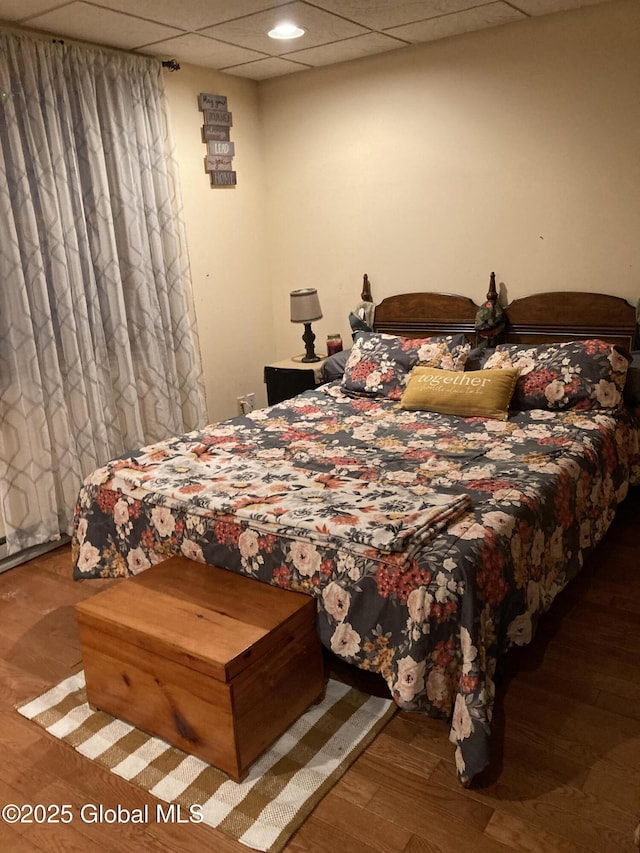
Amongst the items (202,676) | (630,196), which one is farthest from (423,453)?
(630,196)

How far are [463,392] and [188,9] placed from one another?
203 centimetres

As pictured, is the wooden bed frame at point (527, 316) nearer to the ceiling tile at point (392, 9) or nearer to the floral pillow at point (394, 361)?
the floral pillow at point (394, 361)

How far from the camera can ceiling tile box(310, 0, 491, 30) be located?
3.08 metres

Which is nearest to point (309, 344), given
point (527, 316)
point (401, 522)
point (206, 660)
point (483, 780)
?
point (527, 316)

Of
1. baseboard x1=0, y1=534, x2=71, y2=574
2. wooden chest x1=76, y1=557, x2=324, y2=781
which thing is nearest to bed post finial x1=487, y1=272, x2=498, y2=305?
wooden chest x1=76, y1=557, x2=324, y2=781

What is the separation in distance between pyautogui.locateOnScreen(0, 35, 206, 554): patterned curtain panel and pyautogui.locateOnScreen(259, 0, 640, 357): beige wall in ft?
3.04

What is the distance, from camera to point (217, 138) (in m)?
4.24

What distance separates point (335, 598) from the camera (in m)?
2.07

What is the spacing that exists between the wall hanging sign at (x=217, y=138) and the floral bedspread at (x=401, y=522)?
1846 mm

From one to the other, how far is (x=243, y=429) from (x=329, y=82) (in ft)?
7.52

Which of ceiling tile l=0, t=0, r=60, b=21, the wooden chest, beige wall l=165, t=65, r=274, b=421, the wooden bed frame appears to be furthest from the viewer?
beige wall l=165, t=65, r=274, b=421

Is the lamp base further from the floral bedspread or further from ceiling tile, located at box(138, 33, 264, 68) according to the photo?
ceiling tile, located at box(138, 33, 264, 68)

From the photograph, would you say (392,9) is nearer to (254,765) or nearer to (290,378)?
(290,378)

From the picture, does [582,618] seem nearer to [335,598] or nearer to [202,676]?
[335,598]
